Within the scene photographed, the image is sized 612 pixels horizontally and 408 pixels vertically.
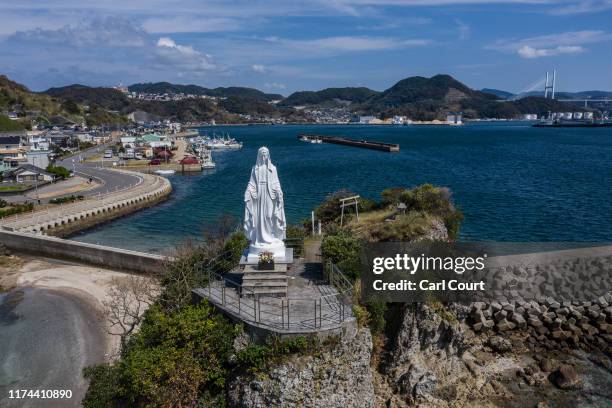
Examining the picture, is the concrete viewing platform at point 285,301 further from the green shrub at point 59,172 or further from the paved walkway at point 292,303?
the green shrub at point 59,172

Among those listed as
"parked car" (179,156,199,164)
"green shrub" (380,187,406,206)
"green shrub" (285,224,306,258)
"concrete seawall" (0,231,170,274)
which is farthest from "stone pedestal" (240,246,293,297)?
"parked car" (179,156,199,164)

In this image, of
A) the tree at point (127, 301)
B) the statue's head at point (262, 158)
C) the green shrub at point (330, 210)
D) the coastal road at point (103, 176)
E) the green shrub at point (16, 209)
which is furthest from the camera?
the coastal road at point (103, 176)

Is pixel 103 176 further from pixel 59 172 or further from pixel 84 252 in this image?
pixel 84 252

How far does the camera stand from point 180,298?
14656mm

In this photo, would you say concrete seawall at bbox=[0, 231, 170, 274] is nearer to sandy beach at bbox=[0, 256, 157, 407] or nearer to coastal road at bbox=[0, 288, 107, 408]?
sandy beach at bbox=[0, 256, 157, 407]

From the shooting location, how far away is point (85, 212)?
124ft

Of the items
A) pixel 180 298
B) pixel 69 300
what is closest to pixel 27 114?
pixel 69 300

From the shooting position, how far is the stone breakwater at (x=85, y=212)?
3369cm

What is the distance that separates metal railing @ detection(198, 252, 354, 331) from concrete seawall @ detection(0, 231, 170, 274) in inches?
332

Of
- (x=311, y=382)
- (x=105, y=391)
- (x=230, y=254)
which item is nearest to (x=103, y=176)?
(x=230, y=254)

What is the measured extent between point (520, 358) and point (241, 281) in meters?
9.65

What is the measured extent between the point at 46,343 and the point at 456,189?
40.4m

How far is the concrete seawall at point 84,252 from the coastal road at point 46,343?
3.23 metres

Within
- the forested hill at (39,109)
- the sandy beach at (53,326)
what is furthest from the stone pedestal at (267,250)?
the forested hill at (39,109)
